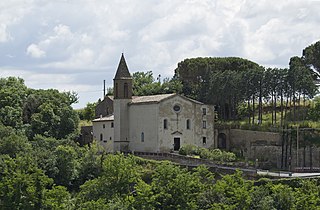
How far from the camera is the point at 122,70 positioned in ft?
291

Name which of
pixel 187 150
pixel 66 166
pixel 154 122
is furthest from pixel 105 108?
pixel 66 166

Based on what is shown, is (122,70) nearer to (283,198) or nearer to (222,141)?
(222,141)

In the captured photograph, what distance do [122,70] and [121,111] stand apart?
468 cm

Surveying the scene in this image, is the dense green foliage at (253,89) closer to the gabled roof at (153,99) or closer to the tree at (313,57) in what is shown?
the tree at (313,57)

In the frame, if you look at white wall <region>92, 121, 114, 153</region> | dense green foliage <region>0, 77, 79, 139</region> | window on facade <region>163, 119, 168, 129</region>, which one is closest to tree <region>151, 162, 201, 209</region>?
window on facade <region>163, 119, 168, 129</region>

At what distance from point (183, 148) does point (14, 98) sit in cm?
2847

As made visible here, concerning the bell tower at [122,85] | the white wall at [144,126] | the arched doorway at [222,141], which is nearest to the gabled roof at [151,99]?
the white wall at [144,126]

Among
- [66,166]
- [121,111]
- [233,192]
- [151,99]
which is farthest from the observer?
[121,111]

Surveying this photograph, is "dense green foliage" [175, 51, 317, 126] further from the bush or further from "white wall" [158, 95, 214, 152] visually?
the bush

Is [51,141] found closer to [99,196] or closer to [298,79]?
[99,196]

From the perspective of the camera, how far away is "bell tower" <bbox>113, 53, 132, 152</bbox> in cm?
8738

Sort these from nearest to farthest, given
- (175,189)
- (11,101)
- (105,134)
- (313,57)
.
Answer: (175,189) < (105,134) < (313,57) < (11,101)

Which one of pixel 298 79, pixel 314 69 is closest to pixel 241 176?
pixel 298 79

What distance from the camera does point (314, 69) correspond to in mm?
96312
